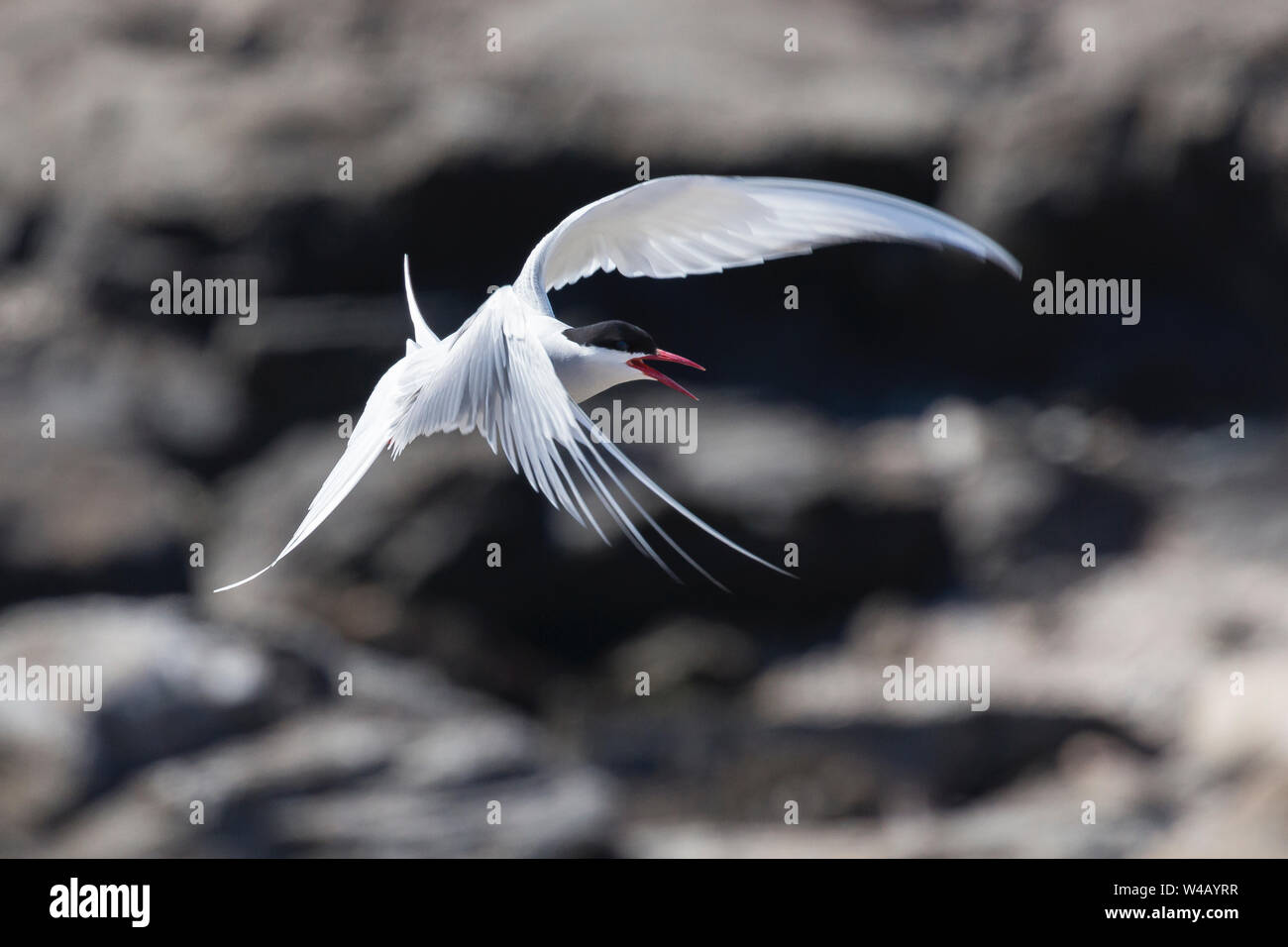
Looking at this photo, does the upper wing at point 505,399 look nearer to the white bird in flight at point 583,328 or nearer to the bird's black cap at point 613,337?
the white bird in flight at point 583,328

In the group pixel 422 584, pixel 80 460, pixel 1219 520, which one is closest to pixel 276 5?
pixel 80 460

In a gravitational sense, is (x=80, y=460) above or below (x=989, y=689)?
above

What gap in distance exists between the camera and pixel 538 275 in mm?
1903

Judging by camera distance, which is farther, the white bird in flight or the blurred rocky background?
the blurred rocky background

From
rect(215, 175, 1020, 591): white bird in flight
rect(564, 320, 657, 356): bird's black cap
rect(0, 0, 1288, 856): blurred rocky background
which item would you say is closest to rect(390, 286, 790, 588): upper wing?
rect(215, 175, 1020, 591): white bird in flight

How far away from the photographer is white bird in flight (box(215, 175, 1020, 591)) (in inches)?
62.2

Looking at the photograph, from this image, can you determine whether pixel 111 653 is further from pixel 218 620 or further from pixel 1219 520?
pixel 1219 520

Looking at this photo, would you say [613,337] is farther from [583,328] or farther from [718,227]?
[718,227]

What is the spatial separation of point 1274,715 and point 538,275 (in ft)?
13.1

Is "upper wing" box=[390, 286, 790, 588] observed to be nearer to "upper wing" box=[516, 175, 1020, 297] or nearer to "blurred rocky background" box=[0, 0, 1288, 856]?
"upper wing" box=[516, 175, 1020, 297]

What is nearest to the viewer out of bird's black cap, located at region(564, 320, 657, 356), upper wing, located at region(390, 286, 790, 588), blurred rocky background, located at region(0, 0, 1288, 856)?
upper wing, located at region(390, 286, 790, 588)

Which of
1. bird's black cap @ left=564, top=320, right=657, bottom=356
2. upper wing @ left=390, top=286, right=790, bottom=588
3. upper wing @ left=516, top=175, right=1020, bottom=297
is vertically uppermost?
upper wing @ left=516, top=175, right=1020, bottom=297

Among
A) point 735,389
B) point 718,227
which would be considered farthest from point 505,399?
point 735,389

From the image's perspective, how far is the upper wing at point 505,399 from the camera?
1562mm
